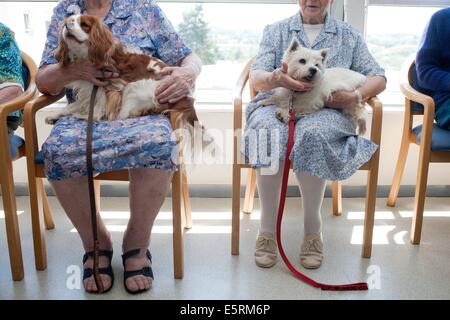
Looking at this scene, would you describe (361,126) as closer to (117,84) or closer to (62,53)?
(117,84)

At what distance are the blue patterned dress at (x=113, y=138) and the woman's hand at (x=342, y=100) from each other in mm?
640

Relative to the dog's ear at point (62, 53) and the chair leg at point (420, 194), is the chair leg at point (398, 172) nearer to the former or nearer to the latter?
the chair leg at point (420, 194)

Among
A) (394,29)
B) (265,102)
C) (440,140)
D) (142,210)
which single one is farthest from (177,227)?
(394,29)

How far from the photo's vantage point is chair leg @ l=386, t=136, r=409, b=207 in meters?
2.42

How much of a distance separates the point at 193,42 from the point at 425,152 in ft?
4.43

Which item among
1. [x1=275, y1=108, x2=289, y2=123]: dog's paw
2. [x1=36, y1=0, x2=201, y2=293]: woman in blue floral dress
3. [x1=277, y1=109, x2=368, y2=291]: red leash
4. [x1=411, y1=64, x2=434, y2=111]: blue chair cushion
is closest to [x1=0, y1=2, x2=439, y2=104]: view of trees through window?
[x1=411, y1=64, x2=434, y2=111]: blue chair cushion

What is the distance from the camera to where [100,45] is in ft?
5.68

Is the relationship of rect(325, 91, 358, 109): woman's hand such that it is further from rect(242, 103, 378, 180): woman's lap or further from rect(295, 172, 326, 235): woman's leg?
rect(295, 172, 326, 235): woman's leg

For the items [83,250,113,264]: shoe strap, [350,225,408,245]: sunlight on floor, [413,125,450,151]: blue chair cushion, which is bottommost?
[350,225,408,245]: sunlight on floor

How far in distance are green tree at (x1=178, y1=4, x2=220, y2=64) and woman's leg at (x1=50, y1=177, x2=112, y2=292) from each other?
4.11 ft

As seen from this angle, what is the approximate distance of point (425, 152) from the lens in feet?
6.75

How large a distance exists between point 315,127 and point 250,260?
61 centimetres
